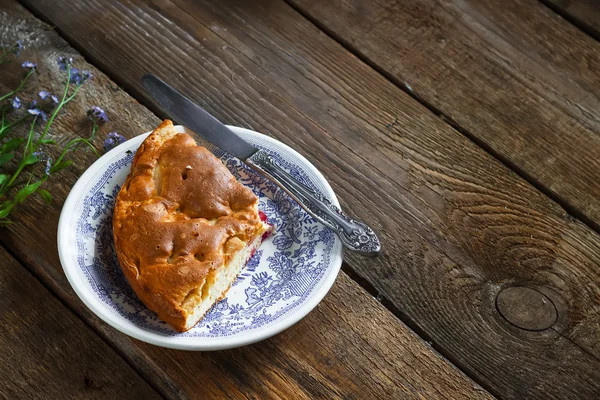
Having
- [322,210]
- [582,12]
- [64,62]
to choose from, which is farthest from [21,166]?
[582,12]

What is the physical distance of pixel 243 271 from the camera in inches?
58.4

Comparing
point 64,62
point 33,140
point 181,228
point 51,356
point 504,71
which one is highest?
point 504,71

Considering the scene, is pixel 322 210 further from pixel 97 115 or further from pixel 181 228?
pixel 97 115

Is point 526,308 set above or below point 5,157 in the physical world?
above

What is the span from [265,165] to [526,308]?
2.18 feet

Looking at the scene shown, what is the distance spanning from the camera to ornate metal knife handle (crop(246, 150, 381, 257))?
1.47m

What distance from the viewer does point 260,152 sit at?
61.4 inches

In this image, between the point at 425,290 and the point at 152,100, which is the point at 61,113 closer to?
the point at 152,100

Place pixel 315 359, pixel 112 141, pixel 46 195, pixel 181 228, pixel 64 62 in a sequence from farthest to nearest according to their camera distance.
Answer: pixel 64 62 < pixel 112 141 < pixel 46 195 < pixel 315 359 < pixel 181 228

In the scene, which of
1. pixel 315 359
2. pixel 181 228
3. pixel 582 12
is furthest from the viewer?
pixel 582 12

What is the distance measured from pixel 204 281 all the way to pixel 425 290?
1.71ft

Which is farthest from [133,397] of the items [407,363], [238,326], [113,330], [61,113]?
[61,113]

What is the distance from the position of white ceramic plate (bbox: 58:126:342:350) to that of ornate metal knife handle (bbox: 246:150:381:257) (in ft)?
0.07

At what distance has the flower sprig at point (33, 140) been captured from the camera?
1.60 m
